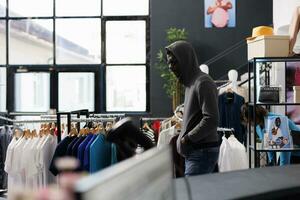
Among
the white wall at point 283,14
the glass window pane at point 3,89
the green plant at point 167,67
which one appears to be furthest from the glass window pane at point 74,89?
the white wall at point 283,14

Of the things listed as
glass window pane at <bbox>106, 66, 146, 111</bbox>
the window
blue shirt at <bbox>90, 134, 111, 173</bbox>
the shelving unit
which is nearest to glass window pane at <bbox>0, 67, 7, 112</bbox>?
the window

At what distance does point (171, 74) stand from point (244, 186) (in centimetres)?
579

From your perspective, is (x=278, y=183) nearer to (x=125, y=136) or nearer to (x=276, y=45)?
(x=125, y=136)

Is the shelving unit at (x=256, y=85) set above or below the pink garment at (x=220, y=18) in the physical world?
below

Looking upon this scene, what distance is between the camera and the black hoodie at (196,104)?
2.62m

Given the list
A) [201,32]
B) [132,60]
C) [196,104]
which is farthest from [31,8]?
[196,104]

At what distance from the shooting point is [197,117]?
273 cm

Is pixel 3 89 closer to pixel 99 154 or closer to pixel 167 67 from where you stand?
pixel 167 67

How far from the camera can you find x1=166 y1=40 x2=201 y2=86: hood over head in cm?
278

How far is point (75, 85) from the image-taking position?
7.93m

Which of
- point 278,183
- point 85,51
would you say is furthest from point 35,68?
point 278,183

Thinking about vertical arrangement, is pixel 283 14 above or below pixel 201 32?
above

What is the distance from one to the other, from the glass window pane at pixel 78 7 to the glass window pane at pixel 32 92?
4.07 feet

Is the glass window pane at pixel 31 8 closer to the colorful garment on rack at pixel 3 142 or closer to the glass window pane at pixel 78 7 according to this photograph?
the glass window pane at pixel 78 7
